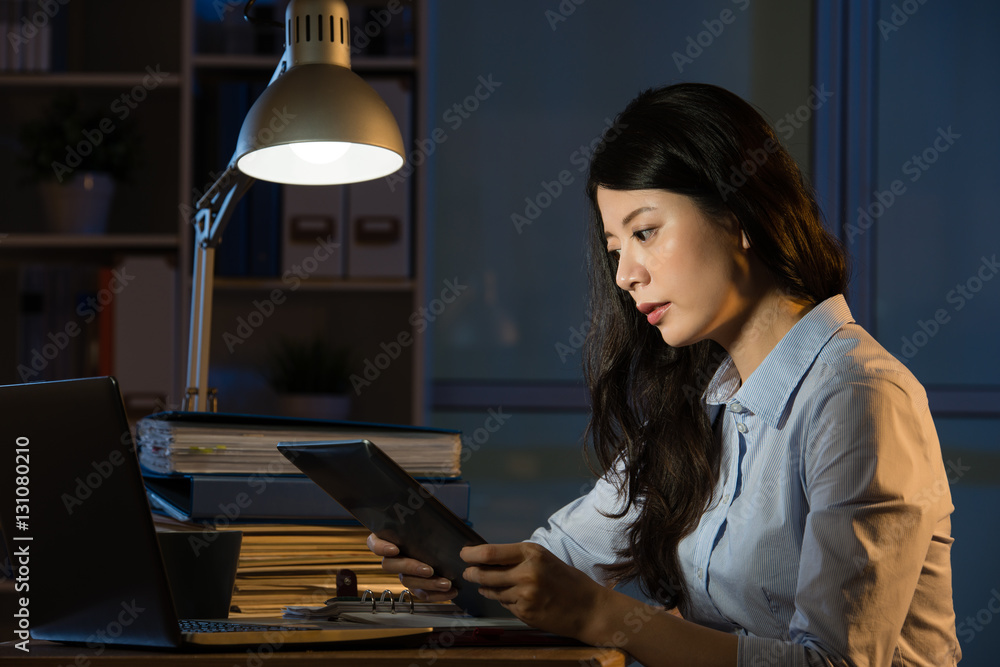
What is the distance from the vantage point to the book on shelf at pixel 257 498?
988 mm

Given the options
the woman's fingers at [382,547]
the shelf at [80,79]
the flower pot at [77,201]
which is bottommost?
the woman's fingers at [382,547]

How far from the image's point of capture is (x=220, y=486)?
3.24 feet

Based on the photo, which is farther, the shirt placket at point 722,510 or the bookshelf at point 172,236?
the bookshelf at point 172,236

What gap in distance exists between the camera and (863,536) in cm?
82

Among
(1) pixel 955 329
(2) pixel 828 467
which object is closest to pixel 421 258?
(2) pixel 828 467

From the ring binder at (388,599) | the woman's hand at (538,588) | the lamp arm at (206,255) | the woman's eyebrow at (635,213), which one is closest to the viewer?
the woman's hand at (538,588)

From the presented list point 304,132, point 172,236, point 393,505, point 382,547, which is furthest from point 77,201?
point 393,505

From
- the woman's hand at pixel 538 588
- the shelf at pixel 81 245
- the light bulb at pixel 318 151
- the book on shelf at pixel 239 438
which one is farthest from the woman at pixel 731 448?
the shelf at pixel 81 245

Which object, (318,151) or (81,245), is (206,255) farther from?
(81,245)

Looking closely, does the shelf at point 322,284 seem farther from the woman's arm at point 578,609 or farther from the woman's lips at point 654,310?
the woman's arm at point 578,609

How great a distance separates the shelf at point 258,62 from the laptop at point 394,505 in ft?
4.79

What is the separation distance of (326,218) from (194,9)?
596 millimetres

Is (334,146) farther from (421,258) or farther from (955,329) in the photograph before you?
(955,329)

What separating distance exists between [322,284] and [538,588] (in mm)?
1459
